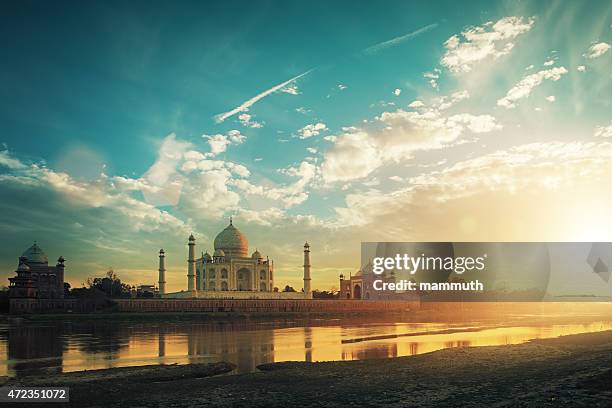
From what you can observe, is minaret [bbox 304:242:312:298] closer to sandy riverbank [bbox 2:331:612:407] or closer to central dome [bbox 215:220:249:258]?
central dome [bbox 215:220:249:258]

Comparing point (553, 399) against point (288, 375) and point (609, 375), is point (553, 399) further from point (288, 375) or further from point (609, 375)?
point (288, 375)

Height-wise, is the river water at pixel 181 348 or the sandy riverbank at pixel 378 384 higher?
the sandy riverbank at pixel 378 384

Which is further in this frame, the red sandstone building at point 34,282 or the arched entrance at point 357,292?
the arched entrance at point 357,292

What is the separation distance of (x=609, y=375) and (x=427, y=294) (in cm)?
9596

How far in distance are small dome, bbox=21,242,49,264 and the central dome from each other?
85.9ft

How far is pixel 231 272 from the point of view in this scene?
8975 cm

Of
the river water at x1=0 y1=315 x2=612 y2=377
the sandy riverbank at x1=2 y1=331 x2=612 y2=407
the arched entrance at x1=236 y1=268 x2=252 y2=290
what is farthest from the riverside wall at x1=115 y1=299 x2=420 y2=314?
the sandy riverbank at x1=2 y1=331 x2=612 y2=407

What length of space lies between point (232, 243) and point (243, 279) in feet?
20.5

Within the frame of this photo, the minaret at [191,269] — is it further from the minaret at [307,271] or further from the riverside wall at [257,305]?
the minaret at [307,271]

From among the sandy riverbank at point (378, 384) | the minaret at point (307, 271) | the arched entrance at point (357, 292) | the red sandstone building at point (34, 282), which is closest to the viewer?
the sandy riverbank at point (378, 384)

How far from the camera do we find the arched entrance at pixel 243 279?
3610 inches

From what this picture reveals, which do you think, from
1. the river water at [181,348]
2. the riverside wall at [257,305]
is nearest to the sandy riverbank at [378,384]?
the river water at [181,348]

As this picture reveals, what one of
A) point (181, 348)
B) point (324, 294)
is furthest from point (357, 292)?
point (181, 348)

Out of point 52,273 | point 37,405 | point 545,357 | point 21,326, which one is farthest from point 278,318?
point 37,405
